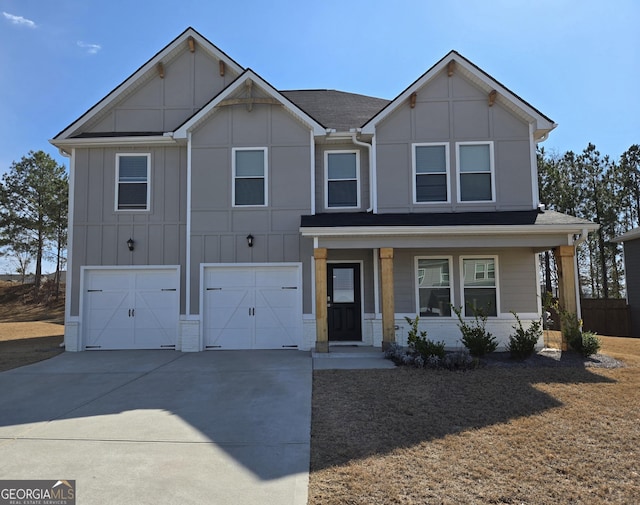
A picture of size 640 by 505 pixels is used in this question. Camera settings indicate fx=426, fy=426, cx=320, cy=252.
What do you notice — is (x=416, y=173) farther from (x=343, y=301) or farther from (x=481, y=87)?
(x=343, y=301)

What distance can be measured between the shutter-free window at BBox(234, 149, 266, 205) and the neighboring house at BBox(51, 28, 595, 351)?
4 centimetres

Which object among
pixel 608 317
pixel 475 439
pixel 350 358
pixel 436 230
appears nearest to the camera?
pixel 475 439

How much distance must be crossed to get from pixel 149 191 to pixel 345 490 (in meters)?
10.0

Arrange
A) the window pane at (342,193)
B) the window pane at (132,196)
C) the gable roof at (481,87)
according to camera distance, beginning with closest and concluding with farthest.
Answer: the gable roof at (481,87) < the window pane at (342,193) < the window pane at (132,196)

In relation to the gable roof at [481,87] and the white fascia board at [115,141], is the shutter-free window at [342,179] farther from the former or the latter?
the white fascia board at [115,141]

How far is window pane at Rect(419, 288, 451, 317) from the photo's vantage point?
10812 millimetres

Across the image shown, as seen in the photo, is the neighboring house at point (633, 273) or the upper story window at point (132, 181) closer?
the upper story window at point (132, 181)

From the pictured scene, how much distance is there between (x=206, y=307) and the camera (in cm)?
1109

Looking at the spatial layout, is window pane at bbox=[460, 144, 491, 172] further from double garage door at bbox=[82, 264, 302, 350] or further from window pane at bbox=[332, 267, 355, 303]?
double garage door at bbox=[82, 264, 302, 350]

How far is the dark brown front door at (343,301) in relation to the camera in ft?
37.1

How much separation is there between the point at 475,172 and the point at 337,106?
492 cm

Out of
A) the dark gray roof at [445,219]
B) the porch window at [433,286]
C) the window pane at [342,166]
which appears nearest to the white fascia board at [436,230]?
the dark gray roof at [445,219]

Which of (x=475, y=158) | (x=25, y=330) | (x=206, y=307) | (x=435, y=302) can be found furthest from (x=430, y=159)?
(x=25, y=330)

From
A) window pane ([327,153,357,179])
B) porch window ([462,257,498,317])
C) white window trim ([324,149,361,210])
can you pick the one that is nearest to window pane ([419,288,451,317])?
porch window ([462,257,498,317])
